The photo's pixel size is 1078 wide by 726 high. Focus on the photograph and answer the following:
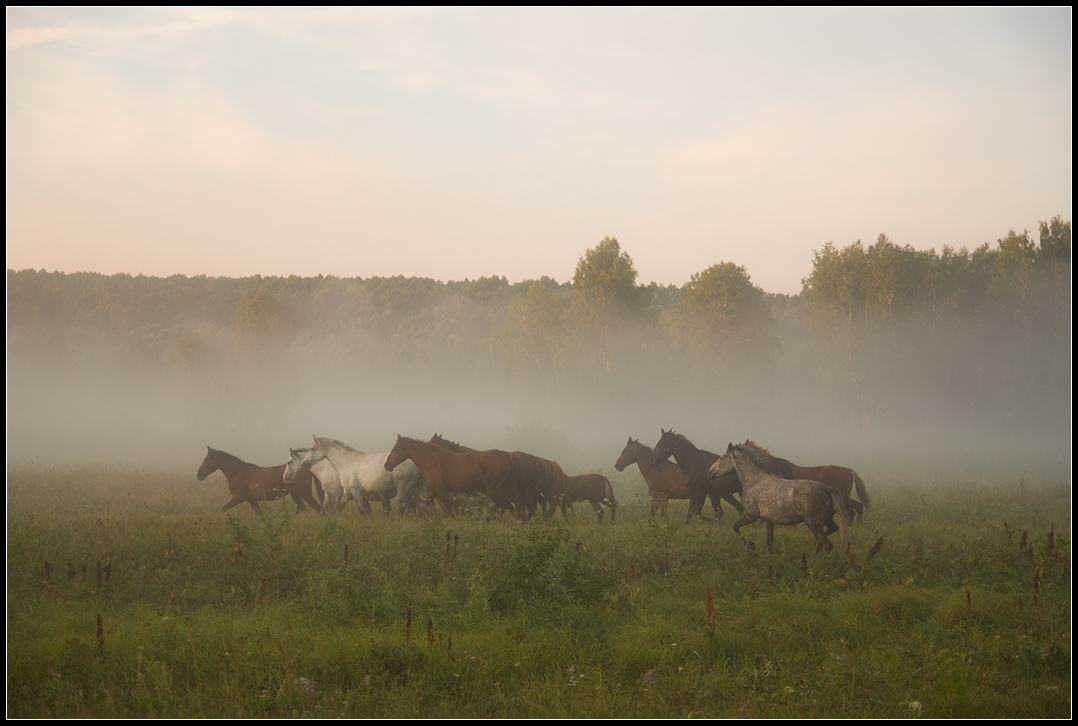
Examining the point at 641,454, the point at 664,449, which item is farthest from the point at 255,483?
the point at 664,449

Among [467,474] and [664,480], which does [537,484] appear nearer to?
[467,474]

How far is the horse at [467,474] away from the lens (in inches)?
498

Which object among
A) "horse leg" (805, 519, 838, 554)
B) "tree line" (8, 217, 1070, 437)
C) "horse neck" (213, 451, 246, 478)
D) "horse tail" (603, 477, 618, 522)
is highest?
"tree line" (8, 217, 1070, 437)

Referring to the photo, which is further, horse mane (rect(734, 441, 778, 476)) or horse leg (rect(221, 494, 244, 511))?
horse leg (rect(221, 494, 244, 511))

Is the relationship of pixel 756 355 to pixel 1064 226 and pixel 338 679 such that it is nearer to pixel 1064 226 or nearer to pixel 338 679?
pixel 1064 226

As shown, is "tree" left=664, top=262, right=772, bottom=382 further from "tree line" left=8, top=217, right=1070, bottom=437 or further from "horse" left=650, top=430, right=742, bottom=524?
"horse" left=650, top=430, right=742, bottom=524

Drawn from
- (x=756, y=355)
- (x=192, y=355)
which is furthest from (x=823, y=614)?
(x=192, y=355)

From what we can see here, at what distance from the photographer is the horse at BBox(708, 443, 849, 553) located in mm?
9430

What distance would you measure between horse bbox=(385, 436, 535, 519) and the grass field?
1.49m

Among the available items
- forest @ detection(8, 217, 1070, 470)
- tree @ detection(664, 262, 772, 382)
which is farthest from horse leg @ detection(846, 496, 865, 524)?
tree @ detection(664, 262, 772, 382)

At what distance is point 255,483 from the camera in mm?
14367

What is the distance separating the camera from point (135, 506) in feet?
46.8

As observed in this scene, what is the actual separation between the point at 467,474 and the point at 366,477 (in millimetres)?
3065

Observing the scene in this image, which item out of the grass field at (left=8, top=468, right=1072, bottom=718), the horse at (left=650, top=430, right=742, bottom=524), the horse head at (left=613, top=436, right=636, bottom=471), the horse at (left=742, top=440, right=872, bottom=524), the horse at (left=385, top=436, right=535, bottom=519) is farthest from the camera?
the horse head at (left=613, top=436, right=636, bottom=471)
